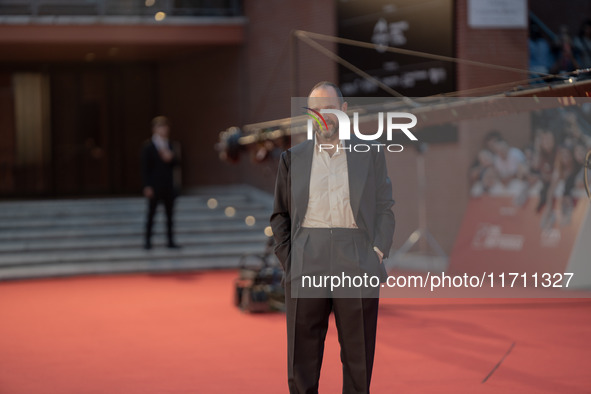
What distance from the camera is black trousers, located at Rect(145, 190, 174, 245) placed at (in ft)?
37.2

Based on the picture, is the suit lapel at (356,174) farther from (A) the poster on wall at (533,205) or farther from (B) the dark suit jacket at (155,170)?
(B) the dark suit jacket at (155,170)

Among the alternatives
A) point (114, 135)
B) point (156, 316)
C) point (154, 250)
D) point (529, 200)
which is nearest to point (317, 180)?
point (156, 316)

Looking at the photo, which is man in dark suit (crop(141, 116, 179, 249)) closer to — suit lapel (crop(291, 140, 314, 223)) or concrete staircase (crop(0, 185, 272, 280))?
concrete staircase (crop(0, 185, 272, 280))

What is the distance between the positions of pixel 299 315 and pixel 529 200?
21.7ft

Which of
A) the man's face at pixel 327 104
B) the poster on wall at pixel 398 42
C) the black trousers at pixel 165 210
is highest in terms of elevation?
the poster on wall at pixel 398 42

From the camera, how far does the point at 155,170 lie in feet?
37.4

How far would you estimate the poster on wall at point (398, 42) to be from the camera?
1091 cm

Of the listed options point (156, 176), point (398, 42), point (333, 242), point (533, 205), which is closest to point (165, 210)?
point (156, 176)

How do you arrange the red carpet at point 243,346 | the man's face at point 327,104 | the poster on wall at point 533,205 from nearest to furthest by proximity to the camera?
the man's face at point 327,104 → the red carpet at point 243,346 → the poster on wall at point 533,205

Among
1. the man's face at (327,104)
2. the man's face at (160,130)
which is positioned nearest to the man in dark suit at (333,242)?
the man's face at (327,104)

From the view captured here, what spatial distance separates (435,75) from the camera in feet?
35.7

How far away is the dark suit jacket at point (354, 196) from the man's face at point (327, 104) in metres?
0.12

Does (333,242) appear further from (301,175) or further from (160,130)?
(160,130)

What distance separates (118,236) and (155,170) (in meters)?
1.87
